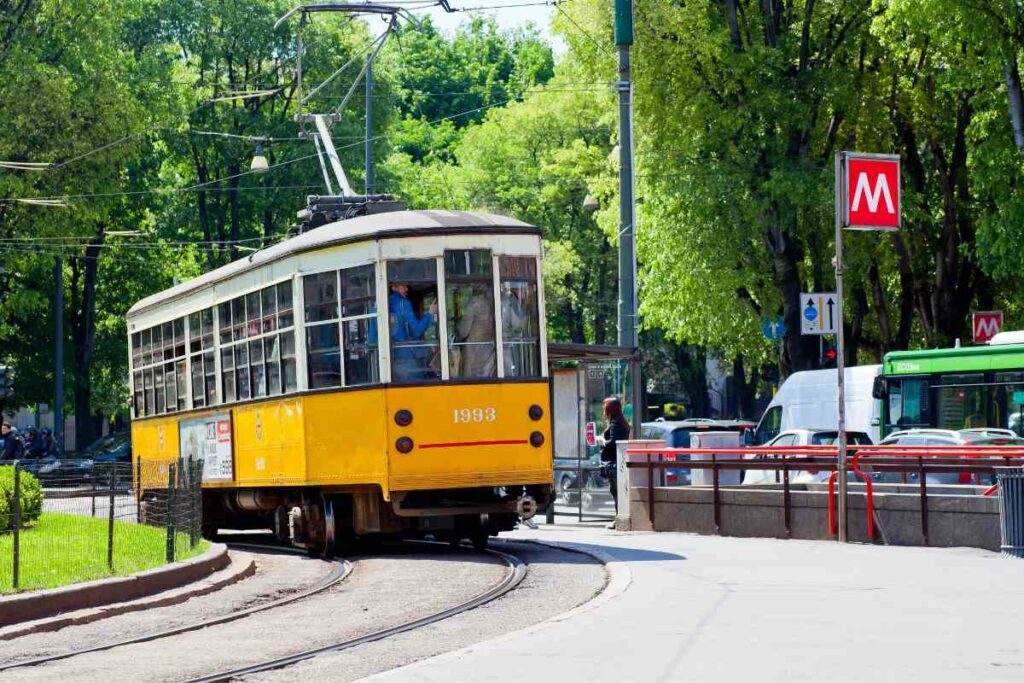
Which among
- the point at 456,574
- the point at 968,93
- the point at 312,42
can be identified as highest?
the point at 312,42

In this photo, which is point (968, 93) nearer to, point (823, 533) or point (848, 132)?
point (848, 132)

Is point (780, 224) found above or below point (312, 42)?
Result: below

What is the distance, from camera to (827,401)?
119ft

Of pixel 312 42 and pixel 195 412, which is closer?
pixel 195 412

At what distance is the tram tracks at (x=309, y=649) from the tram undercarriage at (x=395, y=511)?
1.14 meters

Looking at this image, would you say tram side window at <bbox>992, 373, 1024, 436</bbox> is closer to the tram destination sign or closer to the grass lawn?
the tram destination sign

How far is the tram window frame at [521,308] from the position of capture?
60.6 feet

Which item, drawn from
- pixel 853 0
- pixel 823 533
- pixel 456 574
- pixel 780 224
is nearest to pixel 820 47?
pixel 853 0

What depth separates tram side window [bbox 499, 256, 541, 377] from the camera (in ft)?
60.6

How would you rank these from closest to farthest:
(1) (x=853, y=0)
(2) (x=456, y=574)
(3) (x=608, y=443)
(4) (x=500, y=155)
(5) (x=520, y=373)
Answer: (2) (x=456, y=574) < (5) (x=520, y=373) < (3) (x=608, y=443) < (1) (x=853, y=0) < (4) (x=500, y=155)

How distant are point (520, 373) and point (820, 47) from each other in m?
22.4

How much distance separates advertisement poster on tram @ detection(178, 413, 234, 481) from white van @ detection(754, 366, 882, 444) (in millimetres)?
15839

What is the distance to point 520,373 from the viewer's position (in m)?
18.5

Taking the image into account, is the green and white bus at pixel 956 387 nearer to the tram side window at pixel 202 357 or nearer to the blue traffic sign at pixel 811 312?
the blue traffic sign at pixel 811 312
